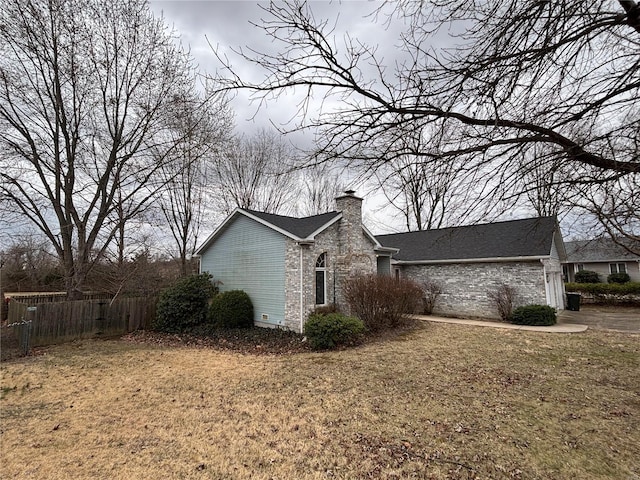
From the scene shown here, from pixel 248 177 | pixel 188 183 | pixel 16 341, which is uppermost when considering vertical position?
pixel 248 177

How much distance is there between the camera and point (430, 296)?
1594cm

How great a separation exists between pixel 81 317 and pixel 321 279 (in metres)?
8.51

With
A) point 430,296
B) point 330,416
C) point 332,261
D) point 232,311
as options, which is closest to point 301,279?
point 332,261

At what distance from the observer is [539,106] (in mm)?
3566

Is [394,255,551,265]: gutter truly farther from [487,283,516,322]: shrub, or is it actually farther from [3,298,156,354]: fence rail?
[3,298,156,354]: fence rail

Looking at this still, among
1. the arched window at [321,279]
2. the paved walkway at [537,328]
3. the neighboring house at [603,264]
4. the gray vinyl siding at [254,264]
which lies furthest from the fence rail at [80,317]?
the neighboring house at [603,264]

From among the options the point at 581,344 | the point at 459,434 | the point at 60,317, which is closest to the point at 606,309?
the point at 581,344

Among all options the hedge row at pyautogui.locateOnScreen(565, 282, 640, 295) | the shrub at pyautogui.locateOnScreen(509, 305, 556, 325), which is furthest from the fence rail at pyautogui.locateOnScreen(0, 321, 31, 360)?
the hedge row at pyautogui.locateOnScreen(565, 282, 640, 295)

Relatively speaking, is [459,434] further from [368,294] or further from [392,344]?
[368,294]

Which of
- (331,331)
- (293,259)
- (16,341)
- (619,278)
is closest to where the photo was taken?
(331,331)

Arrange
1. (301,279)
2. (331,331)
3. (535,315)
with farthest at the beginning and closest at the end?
(535,315) → (301,279) → (331,331)

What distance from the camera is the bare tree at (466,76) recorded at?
280 centimetres

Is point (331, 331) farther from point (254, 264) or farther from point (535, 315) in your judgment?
point (535, 315)

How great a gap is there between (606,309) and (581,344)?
11.5m
